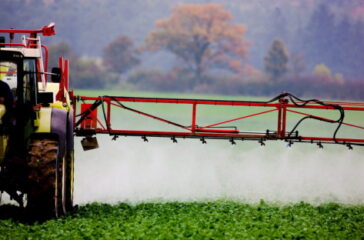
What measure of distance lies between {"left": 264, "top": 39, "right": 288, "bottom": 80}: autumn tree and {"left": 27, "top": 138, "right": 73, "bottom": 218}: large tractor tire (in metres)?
40.1

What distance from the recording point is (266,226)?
1062 centimetres

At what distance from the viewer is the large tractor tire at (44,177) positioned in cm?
1012

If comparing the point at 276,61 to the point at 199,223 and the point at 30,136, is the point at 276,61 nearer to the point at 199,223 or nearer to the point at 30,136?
the point at 199,223

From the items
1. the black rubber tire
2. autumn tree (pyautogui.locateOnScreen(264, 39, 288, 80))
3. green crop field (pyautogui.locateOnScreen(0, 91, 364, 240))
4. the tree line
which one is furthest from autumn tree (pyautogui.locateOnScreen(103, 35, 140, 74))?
the black rubber tire

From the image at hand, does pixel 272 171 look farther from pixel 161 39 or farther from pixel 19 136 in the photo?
pixel 161 39

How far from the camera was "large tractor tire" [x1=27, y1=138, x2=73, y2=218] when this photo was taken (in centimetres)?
1012

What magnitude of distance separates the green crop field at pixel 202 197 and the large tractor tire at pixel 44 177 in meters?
0.24

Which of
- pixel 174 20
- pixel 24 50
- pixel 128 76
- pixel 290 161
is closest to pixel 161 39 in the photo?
pixel 174 20

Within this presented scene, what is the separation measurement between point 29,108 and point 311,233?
437 cm

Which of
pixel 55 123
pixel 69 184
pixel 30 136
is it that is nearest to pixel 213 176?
pixel 69 184

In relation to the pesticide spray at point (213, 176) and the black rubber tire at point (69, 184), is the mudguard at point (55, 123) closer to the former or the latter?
the black rubber tire at point (69, 184)

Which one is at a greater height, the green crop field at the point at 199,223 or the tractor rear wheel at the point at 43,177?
the tractor rear wheel at the point at 43,177

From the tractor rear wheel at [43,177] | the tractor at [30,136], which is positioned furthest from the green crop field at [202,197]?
the tractor at [30,136]

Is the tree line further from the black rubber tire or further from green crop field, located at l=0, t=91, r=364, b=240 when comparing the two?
the black rubber tire
